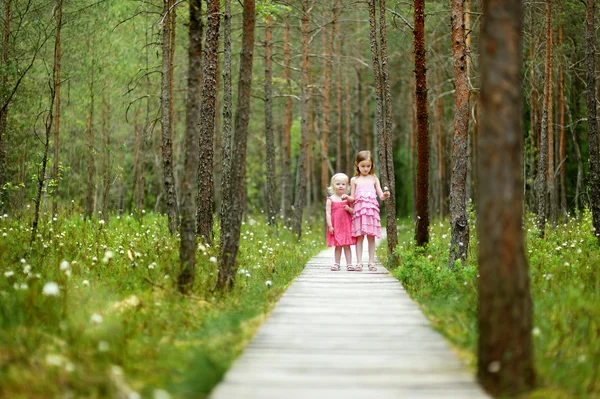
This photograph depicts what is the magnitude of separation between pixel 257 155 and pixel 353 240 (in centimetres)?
3823

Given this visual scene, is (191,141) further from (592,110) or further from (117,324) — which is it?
(592,110)

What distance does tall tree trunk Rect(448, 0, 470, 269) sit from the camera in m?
12.4

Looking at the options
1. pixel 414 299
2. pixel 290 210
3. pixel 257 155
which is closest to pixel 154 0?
pixel 290 210

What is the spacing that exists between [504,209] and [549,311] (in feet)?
10.7

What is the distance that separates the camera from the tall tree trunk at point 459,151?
40.7 ft

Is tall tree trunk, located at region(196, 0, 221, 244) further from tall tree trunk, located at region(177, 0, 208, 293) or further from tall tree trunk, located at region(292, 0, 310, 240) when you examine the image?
tall tree trunk, located at region(292, 0, 310, 240)

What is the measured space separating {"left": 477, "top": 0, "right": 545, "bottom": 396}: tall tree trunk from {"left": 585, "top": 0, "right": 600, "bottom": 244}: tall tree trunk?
1144cm

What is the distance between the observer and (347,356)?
5.89 m

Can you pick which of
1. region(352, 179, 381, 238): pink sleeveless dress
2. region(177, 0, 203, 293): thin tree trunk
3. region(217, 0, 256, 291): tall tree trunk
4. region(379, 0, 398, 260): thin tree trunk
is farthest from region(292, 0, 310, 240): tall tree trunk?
region(177, 0, 203, 293): thin tree trunk

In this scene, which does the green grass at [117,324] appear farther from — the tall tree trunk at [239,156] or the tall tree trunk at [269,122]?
the tall tree trunk at [269,122]

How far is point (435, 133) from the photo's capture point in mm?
39219

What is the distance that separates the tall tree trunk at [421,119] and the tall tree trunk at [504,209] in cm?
997

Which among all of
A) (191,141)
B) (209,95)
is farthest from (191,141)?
(209,95)

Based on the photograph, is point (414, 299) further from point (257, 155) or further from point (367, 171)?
point (257, 155)
